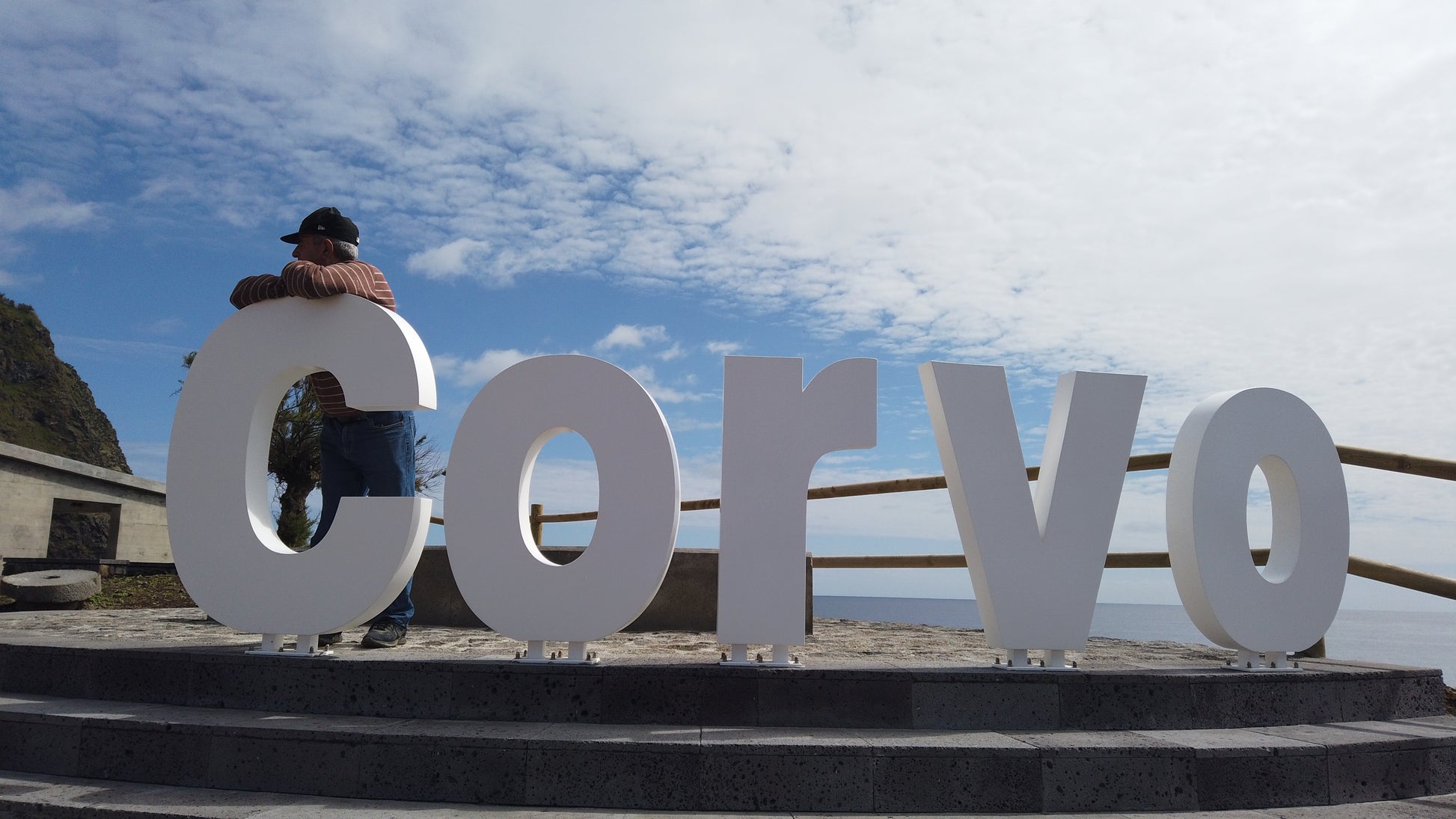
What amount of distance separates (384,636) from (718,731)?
2111 mm

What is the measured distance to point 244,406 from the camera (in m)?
4.35

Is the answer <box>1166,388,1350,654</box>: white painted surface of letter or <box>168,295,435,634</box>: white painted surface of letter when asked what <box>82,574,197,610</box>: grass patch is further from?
<box>1166,388,1350,654</box>: white painted surface of letter

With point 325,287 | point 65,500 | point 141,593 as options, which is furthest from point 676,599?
point 65,500

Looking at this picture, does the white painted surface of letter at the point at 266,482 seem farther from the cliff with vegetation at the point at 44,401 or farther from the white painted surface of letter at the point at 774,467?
the cliff with vegetation at the point at 44,401

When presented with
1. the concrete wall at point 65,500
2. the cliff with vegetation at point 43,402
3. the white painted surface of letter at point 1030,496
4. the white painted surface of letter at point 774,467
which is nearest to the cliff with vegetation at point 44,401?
the cliff with vegetation at point 43,402

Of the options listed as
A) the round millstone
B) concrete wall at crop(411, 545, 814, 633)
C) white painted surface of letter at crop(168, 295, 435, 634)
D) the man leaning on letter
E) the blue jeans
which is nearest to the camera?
white painted surface of letter at crop(168, 295, 435, 634)

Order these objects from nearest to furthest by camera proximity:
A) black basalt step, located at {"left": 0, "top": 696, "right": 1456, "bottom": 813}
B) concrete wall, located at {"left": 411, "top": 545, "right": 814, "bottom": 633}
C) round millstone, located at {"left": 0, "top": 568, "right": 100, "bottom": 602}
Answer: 1. black basalt step, located at {"left": 0, "top": 696, "right": 1456, "bottom": 813}
2. concrete wall, located at {"left": 411, "top": 545, "right": 814, "bottom": 633}
3. round millstone, located at {"left": 0, "top": 568, "right": 100, "bottom": 602}

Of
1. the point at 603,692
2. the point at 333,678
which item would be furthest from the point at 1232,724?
the point at 333,678

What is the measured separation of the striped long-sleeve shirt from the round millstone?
563cm

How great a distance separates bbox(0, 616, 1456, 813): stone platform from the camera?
3.33 m

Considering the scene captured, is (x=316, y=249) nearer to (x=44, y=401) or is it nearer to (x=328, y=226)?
(x=328, y=226)

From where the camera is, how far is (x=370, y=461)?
179 inches

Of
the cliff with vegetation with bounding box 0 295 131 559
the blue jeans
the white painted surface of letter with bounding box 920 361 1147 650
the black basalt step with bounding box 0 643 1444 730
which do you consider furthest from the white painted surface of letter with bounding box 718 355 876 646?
the cliff with vegetation with bounding box 0 295 131 559

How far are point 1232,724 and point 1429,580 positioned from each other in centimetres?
170
